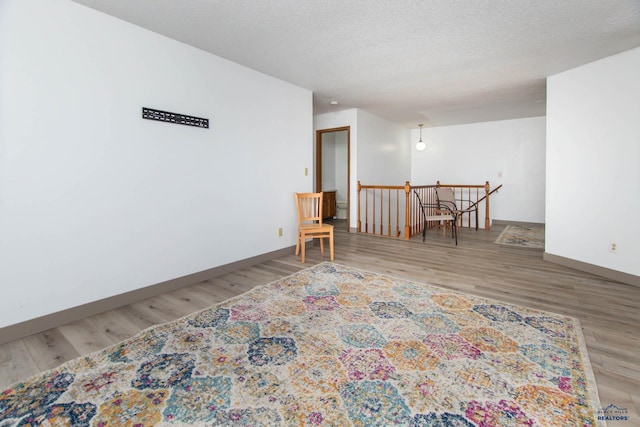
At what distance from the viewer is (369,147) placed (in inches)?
259

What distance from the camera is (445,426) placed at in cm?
137

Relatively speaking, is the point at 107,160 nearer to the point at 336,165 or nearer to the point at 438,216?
the point at 438,216

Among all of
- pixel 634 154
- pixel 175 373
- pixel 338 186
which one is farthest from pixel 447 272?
pixel 338 186

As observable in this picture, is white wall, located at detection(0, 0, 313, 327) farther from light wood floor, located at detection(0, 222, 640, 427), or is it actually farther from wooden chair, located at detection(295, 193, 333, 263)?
wooden chair, located at detection(295, 193, 333, 263)

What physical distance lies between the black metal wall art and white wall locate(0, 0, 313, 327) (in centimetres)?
6

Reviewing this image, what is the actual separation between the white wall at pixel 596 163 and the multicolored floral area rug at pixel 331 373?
185cm

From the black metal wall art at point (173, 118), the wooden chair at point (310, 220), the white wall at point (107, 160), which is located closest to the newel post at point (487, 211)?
the wooden chair at point (310, 220)

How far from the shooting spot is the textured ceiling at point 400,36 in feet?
8.04

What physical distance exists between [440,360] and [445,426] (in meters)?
0.54

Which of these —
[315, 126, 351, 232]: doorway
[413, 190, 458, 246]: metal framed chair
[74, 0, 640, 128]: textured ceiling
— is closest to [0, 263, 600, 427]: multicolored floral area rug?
[74, 0, 640, 128]: textured ceiling

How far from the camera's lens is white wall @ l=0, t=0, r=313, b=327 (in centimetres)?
218

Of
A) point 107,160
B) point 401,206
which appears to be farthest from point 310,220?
point 401,206

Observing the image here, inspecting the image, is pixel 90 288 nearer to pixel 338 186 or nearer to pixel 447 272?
pixel 447 272

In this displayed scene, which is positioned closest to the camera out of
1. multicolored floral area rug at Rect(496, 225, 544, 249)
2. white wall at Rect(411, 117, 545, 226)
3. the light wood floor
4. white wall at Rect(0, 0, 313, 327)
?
the light wood floor
